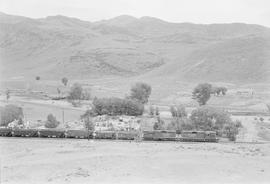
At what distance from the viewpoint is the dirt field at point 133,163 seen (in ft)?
65.6

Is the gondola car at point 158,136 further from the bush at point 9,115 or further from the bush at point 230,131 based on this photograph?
the bush at point 9,115

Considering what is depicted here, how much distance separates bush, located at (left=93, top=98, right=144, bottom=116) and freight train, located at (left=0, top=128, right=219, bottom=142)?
96.4 feet

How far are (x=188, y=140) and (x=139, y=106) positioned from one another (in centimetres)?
3222

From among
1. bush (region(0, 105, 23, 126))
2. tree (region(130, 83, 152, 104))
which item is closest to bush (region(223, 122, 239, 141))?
bush (region(0, 105, 23, 126))

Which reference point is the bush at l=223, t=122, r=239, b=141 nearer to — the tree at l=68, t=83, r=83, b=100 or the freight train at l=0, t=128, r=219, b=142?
the freight train at l=0, t=128, r=219, b=142

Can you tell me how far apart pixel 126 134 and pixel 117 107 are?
3001 cm

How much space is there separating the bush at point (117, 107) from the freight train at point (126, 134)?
29389 millimetres

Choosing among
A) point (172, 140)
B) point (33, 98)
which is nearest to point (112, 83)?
point (33, 98)

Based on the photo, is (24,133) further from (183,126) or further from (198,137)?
(183,126)

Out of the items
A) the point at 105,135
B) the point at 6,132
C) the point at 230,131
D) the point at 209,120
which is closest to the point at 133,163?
the point at 105,135

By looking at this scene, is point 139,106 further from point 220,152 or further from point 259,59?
point 259,59

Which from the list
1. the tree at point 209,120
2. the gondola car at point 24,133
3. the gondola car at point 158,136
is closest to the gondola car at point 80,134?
the gondola car at point 24,133

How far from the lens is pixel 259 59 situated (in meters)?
135

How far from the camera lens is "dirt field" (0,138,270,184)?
20.0m
